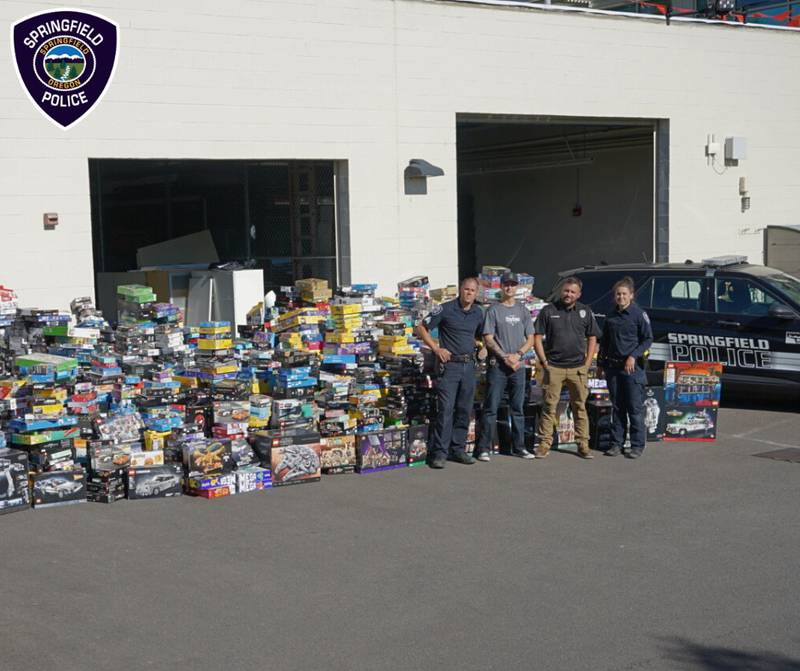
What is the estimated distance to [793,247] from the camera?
67.2 feet

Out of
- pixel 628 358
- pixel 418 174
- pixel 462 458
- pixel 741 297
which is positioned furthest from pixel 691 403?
pixel 418 174

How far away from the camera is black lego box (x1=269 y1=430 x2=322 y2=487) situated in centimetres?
1002

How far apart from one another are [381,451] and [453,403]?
0.87 m

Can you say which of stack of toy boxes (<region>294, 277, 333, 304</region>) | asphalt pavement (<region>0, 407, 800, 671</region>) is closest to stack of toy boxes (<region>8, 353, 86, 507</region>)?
asphalt pavement (<region>0, 407, 800, 671</region>)

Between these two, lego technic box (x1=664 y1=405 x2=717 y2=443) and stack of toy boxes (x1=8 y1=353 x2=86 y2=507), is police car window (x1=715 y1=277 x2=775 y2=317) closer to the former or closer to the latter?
lego technic box (x1=664 y1=405 x2=717 y2=443)

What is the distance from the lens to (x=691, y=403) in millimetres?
11938

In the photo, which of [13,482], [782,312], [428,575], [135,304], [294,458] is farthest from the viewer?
[135,304]

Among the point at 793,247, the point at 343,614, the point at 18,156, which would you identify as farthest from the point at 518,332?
the point at 793,247

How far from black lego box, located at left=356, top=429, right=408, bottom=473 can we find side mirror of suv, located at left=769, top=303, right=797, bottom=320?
16.8ft

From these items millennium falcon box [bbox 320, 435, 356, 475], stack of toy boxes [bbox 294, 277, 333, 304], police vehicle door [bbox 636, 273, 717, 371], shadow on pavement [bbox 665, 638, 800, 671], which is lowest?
shadow on pavement [bbox 665, 638, 800, 671]

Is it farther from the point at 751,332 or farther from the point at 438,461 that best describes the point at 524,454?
the point at 751,332

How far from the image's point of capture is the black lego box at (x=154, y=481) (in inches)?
376

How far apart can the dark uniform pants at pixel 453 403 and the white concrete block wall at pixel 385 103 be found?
5.56 m

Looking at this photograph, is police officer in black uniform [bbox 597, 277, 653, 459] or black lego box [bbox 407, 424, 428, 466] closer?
black lego box [bbox 407, 424, 428, 466]
